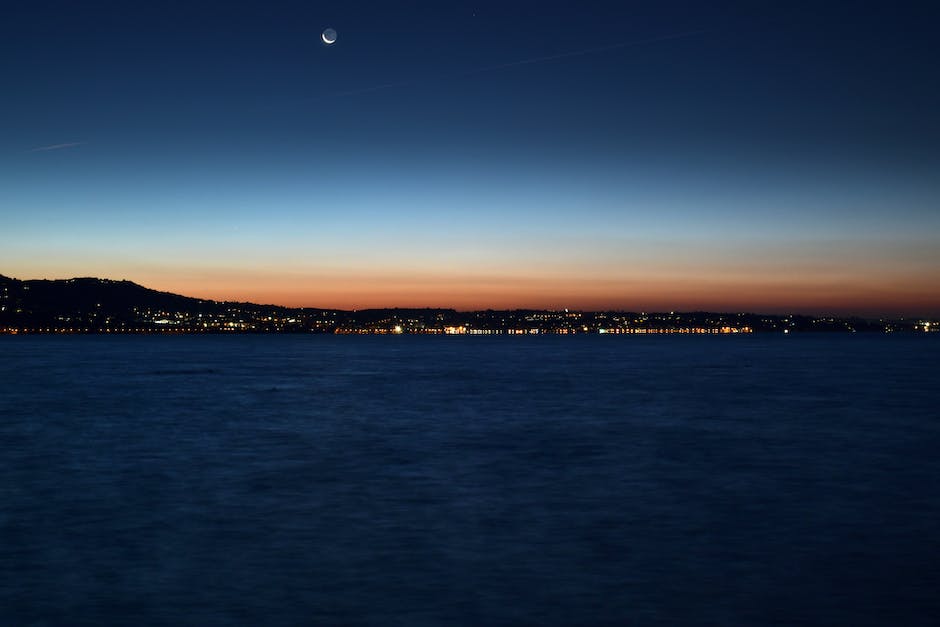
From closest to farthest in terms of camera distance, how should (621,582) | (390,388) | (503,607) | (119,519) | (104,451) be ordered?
(503,607)
(621,582)
(119,519)
(104,451)
(390,388)

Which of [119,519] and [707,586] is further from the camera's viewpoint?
[119,519]

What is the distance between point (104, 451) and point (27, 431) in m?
6.87

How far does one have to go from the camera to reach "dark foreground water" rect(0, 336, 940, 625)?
10289 millimetres

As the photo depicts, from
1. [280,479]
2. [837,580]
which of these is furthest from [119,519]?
[837,580]

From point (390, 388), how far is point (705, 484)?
33.9 metres

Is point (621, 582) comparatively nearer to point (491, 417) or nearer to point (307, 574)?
point (307, 574)

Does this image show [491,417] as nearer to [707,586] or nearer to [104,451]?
[104,451]

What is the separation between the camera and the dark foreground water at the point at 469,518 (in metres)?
10.3

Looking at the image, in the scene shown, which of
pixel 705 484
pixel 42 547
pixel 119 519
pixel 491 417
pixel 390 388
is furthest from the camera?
pixel 390 388

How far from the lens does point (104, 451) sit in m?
24.1

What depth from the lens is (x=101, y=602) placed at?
1032 cm

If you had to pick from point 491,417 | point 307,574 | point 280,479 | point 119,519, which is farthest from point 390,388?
point 307,574

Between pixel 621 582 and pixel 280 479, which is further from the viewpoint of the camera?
pixel 280 479

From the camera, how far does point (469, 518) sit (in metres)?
15.0
